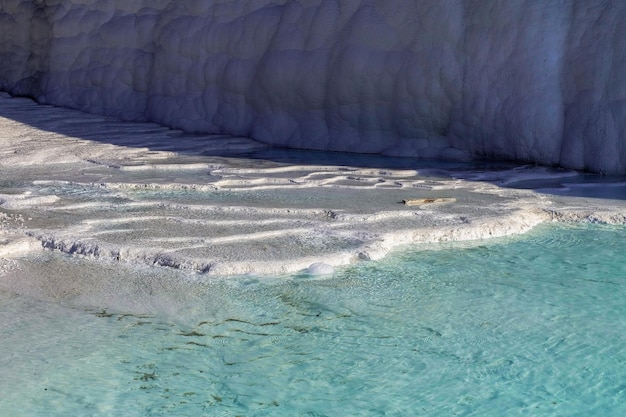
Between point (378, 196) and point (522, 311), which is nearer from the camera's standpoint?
point (522, 311)

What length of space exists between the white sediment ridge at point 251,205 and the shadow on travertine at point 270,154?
0.09 ft

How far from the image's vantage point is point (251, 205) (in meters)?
4.48

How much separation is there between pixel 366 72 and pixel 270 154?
0.96 metres

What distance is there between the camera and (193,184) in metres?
5.17

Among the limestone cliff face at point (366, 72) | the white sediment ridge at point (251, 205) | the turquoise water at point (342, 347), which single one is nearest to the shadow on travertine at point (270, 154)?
the white sediment ridge at point (251, 205)

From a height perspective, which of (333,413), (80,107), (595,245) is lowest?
(333,413)

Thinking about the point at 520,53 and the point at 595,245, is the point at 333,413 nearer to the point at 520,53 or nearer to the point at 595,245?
the point at 595,245

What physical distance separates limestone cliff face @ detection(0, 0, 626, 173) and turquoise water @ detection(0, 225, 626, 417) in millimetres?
2581

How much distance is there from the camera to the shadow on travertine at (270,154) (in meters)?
5.24

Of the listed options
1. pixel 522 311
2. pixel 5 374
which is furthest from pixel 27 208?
pixel 522 311

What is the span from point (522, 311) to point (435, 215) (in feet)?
4.18

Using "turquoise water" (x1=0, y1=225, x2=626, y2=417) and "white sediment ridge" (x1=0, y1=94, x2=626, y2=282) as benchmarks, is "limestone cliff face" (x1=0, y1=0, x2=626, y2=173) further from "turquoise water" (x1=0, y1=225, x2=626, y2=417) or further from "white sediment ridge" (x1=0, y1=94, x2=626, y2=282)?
"turquoise water" (x1=0, y1=225, x2=626, y2=417)

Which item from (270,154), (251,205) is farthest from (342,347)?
(270,154)

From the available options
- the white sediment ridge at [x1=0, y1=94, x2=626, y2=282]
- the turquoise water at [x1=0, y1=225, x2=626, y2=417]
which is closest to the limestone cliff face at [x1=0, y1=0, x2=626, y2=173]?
the white sediment ridge at [x1=0, y1=94, x2=626, y2=282]
